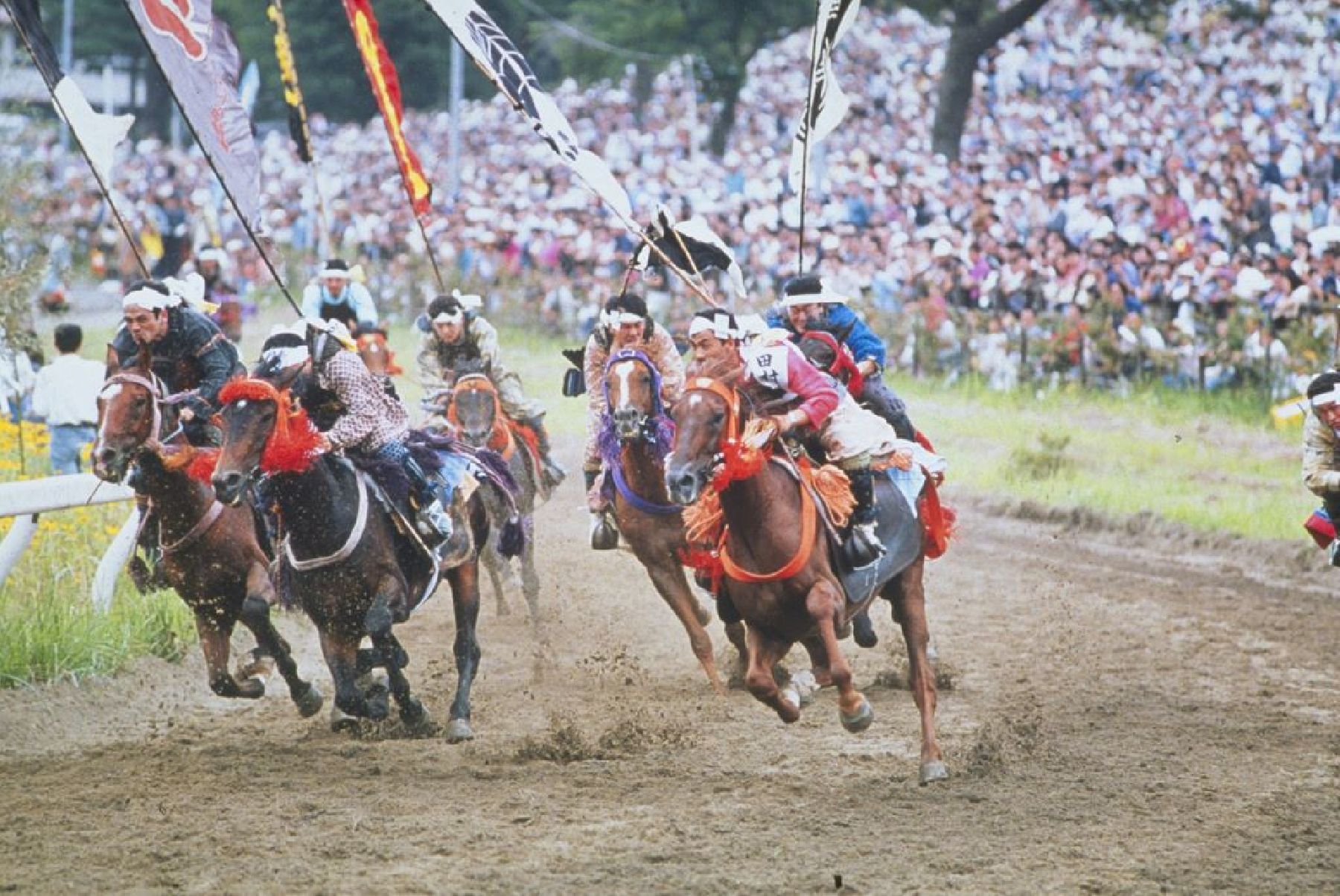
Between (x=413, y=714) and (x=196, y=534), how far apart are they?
1.46 meters

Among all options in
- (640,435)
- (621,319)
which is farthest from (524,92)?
(640,435)

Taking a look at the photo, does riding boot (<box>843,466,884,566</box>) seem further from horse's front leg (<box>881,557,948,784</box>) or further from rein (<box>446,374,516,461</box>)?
rein (<box>446,374,516,461</box>)

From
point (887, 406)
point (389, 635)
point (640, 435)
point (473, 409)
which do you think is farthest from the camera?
point (473, 409)

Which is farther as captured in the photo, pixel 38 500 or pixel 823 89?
pixel 823 89

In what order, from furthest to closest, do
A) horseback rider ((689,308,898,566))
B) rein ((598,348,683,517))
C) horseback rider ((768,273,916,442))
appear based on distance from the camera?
horseback rider ((768,273,916,442)) < rein ((598,348,683,517)) < horseback rider ((689,308,898,566))

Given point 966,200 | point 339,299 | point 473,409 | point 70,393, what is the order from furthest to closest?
point 966,200 < point 70,393 < point 339,299 < point 473,409

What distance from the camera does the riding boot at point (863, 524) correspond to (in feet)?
30.6

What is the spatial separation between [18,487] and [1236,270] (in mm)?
14281

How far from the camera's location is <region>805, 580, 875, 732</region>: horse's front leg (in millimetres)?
8867

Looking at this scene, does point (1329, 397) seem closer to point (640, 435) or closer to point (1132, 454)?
point (640, 435)

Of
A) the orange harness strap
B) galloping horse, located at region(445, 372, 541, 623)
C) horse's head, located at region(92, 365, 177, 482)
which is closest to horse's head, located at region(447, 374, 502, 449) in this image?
galloping horse, located at region(445, 372, 541, 623)

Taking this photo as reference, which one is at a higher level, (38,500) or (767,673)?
(38,500)

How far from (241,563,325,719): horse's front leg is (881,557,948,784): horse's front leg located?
309cm

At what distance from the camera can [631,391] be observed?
10.9m
